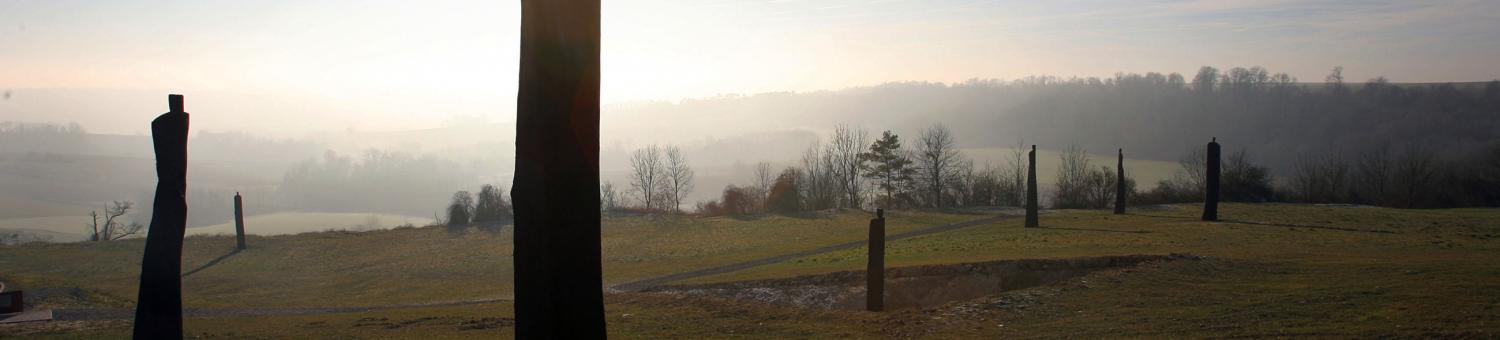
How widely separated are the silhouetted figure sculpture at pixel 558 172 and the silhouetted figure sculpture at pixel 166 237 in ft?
25.8

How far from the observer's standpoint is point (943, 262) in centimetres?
2130

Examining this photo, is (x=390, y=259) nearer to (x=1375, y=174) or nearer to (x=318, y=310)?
(x=318, y=310)

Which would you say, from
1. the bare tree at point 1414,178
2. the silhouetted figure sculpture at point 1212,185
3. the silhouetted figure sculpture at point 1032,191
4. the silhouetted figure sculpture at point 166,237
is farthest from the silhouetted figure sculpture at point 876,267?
the bare tree at point 1414,178

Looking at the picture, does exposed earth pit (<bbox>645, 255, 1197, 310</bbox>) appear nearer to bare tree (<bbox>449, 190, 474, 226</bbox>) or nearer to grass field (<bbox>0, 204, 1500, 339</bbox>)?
grass field (<bbox>0, 204, 1500, 339</bbox>)

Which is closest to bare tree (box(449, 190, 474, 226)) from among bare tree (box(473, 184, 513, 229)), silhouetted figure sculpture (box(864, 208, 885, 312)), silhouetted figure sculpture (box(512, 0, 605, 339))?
bare tree (box(473, 184, 513, 229))

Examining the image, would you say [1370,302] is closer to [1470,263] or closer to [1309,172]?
[1470,263]

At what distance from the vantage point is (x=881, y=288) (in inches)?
660

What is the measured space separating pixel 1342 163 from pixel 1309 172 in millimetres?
2322

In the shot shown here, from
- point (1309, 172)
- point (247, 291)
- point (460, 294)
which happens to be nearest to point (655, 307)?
point (460, 294)

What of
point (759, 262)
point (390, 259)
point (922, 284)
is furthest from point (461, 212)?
point (922, 284)

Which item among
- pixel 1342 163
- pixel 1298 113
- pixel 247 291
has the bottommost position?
pixel 247 291

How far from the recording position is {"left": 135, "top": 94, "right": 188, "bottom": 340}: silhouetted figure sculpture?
10977 millimetres

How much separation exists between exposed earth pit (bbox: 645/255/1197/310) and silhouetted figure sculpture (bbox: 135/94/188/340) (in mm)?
10222

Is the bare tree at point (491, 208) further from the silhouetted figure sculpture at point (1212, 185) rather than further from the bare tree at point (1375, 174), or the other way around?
the bare tree at point (1375, 174)
